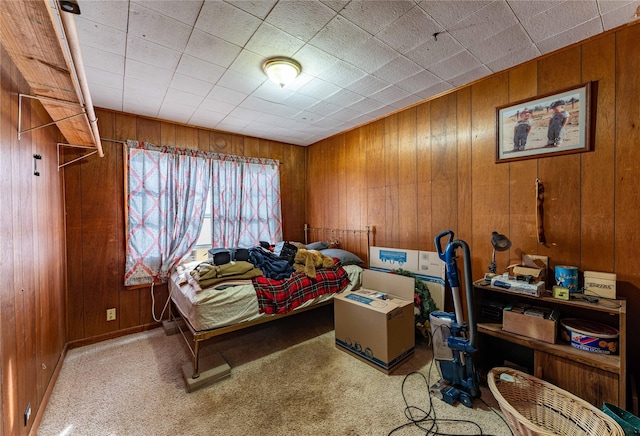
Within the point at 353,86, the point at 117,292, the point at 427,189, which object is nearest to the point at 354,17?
the point at 353,86

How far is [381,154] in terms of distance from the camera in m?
3.48

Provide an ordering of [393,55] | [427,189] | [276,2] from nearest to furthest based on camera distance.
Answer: [276,2] < [393,55] < [427,189]

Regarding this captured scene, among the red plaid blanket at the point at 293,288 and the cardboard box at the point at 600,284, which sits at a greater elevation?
the cardboard box at the point at 600,284

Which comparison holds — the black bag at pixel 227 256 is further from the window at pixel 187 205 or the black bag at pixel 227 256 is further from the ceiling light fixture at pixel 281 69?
the ceiling light fixture at pixel 281 69

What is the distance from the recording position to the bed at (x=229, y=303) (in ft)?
7.19

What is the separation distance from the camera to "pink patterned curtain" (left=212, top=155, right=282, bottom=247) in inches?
147

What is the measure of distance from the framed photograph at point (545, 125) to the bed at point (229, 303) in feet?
6.70

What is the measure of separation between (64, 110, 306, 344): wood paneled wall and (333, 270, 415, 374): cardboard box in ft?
7.63

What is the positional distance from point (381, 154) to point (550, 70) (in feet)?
5.67

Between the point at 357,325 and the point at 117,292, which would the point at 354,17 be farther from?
the point at 117,292

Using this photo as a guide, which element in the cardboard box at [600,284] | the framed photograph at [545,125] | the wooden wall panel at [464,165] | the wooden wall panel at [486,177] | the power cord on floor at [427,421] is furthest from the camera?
the wooden wall panel at [464,165]

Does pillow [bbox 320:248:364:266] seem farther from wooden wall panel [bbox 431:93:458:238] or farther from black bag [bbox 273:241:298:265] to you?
wooden wall panel [bbox 431:93:458:238]

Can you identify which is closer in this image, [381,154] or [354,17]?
[354,17]

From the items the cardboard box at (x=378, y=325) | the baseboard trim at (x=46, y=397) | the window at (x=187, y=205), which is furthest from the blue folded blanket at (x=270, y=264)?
the baseboard trim at (x=46, y=397)
